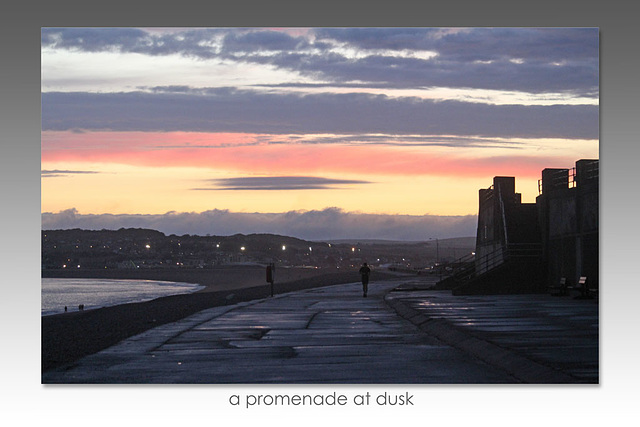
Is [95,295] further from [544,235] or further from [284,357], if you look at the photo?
[284,357]

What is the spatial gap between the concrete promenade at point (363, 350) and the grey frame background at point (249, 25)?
74 cm

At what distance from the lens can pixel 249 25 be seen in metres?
16.0

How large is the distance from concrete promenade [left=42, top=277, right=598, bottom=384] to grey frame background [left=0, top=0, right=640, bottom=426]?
736mm

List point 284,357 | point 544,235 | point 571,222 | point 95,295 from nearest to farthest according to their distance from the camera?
1. point 284,357
2. point 571,222
3. point 544,235
4. point 95,295

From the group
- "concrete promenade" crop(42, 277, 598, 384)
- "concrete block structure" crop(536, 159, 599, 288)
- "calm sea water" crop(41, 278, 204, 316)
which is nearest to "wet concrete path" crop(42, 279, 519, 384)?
"concrete promenade" crop(42, 277, 598, 384)

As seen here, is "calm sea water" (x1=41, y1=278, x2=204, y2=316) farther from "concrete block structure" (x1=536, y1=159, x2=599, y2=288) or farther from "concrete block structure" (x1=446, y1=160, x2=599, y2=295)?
"concrete block structure" (x1=536, y1=159, x2=599, y2=288)

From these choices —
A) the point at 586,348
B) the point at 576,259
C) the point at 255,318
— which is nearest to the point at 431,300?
the point at 576,259

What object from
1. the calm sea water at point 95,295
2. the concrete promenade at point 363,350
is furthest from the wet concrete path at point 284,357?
the calm sea water at point 95,295

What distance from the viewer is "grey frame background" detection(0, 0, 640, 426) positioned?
15.4 metres

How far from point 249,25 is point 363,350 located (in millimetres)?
6215

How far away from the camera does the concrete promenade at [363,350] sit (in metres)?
13.9

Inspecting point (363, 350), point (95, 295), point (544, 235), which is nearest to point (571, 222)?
point (544, 235)

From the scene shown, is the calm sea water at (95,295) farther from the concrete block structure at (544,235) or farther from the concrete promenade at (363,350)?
the concrete promenade at (363,350)

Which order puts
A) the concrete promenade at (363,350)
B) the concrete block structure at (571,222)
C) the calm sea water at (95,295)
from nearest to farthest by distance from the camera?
1. the concrete promenade at (363,350)
2. the concrete block structure at (571,222)
3. the calm sea water at (95,295)
